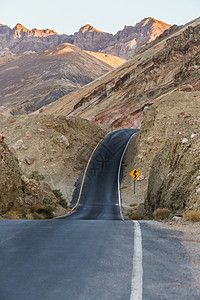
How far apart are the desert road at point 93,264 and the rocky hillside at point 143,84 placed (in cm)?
6479

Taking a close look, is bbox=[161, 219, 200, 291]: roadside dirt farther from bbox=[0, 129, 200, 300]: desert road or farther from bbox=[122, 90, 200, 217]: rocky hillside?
bbox=[122, 90, 200, 217]: rocky hillside

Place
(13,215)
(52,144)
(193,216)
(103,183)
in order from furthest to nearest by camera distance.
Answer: (52,144)
(103,183)
(13,215)
(193,216)

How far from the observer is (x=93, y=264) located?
Result: 17.0 ft

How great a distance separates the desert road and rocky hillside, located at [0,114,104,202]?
33233mm

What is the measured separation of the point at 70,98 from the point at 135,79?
35.6 meters

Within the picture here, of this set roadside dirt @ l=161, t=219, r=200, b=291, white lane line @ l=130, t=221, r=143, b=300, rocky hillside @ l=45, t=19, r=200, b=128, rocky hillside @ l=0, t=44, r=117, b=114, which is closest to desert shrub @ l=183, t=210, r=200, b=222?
roadside dirt @ l=161, t=219, r=200, b=291

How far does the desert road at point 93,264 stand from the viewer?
4091mm

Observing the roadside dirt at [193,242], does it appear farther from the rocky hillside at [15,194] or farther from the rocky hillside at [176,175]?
the rocky hillside at [15,194]

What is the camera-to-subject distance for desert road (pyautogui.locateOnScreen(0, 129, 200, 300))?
409 centimetres

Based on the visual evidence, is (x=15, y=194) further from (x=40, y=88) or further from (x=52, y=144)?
(x=40, y=88)

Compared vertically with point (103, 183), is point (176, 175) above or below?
above

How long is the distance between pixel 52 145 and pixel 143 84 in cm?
4820

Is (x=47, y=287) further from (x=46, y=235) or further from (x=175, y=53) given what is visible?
(x=175, y=53)

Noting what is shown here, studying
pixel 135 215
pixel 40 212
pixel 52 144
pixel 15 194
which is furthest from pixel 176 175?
pixel 52 144
